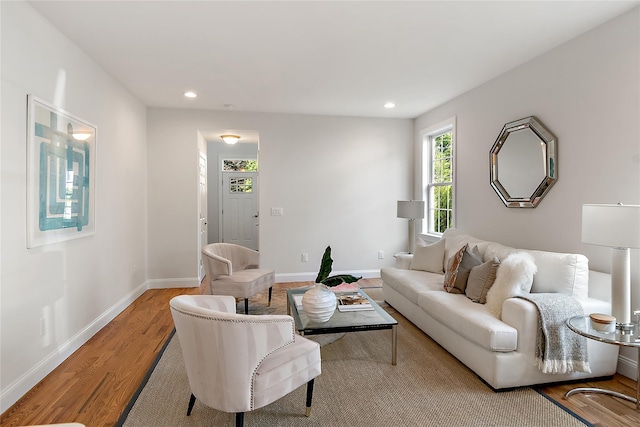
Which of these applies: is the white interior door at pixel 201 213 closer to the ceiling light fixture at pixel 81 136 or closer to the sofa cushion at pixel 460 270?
the ceiling light fixture at pixel 81 136

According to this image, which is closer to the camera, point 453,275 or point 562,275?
point 562,275

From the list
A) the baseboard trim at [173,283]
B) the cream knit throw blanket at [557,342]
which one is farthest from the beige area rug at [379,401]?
the baseboard trim at [173,283]

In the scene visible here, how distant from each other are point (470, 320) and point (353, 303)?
0.93m

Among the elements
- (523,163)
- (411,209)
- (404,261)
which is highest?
(523,163)

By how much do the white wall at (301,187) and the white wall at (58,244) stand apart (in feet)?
2.32

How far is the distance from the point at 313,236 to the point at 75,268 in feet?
10.5

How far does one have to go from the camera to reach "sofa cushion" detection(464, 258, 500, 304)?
2.88 m

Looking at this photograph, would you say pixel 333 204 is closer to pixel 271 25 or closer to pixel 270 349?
pixel 271 25

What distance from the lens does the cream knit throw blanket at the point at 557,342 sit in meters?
2.25

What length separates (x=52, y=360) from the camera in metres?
2.63

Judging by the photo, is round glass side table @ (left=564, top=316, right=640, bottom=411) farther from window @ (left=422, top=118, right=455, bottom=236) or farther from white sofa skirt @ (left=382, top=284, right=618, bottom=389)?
window @ (left=422, top=118, right=455, bottom=236)

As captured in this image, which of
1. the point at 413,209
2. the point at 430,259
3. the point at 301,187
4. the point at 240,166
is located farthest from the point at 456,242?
the point at 240,166

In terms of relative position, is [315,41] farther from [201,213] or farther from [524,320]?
[201,213]

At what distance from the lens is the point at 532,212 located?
11.1ft
